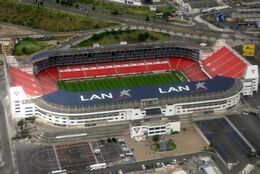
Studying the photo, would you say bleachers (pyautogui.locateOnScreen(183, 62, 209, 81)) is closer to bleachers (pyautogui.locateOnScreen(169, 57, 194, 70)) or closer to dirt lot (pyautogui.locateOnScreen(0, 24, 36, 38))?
bleachers (pyautogui.locateOnScreen(169, 57, 194, 70))

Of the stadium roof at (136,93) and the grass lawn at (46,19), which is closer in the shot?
the stadium roof at (136,93)

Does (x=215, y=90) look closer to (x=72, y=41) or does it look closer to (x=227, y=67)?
(x=227, y=67)

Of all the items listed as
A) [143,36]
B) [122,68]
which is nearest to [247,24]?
[143,36]

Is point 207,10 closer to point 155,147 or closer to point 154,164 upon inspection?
point 155,147

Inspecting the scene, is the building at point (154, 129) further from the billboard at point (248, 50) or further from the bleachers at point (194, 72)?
the billboard at point (248, 50)

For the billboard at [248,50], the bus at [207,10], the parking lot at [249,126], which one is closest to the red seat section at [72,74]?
the parking lot at [249,126]
